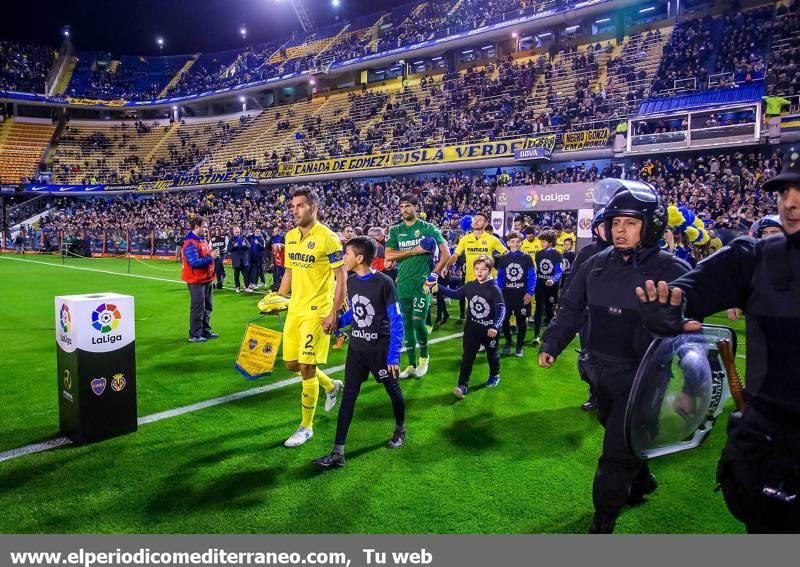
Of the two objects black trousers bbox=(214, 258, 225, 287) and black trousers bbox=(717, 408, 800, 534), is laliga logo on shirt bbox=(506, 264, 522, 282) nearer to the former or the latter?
black trousers bbox=(717, 408, 800, 534)

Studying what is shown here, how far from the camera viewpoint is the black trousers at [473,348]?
6.48 meters

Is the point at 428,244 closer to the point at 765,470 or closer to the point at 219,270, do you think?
the point at 765,470

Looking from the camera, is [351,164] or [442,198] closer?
[442,198]

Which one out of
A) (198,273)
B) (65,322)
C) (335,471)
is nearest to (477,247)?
(198,273)

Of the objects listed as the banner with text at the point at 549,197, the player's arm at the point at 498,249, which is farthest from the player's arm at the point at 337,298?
the banner with text at the point at 549,197

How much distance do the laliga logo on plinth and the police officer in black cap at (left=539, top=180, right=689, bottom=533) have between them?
38.8 feet

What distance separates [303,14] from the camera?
5472 cm

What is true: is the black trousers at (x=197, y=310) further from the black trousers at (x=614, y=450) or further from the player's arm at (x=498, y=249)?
the black trousers at (x=614, y=450)

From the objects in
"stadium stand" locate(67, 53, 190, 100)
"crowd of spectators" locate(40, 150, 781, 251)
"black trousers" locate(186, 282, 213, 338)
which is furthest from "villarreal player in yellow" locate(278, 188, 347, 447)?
"stadium stand" locate(67, 53, 190, 100)

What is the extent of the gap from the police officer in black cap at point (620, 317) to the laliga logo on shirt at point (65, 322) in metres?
4.35

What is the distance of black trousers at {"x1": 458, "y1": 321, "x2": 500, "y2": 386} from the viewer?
21.3 ft

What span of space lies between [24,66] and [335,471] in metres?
67.6
